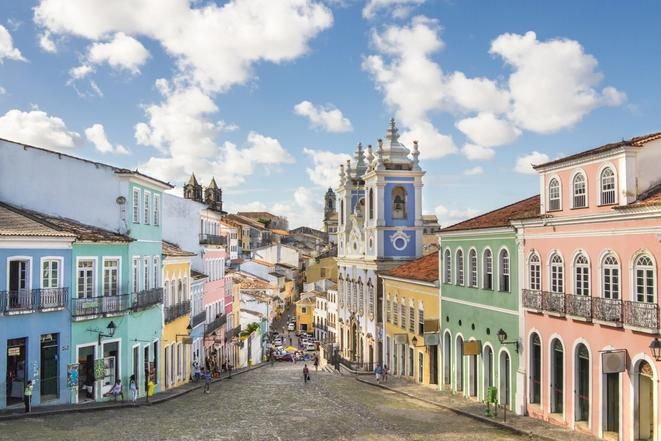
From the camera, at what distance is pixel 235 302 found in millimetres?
59219

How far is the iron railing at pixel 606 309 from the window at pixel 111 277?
1695 centimetres

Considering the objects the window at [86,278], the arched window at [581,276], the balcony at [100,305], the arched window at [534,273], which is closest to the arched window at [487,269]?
the arched window at [534,273]

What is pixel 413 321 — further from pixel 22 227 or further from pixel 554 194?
pixel 22 227

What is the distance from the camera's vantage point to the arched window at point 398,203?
52.1m

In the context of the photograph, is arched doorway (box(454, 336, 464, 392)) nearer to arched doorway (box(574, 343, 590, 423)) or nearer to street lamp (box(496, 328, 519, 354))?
street lamp (box(496, 328, 519, 354))

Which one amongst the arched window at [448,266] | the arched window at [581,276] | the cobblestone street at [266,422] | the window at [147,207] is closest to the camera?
the cobblestone street at [266,422]

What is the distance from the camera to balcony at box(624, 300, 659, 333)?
59.9 ft

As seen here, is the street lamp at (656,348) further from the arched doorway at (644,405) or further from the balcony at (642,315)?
the arched doorway at (644,405)

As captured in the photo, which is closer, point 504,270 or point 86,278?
point 86,278

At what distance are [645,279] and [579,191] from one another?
3.92 m

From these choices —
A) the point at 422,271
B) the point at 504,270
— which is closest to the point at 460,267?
the point at 504,270

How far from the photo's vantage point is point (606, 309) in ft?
66.5

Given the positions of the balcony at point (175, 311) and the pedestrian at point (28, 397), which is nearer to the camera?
the pedestrian at point (28, 397)

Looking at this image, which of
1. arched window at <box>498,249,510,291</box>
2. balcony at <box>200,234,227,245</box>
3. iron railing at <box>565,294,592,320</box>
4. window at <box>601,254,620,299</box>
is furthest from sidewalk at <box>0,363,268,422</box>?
window at <box>601,254,620,299</box>
